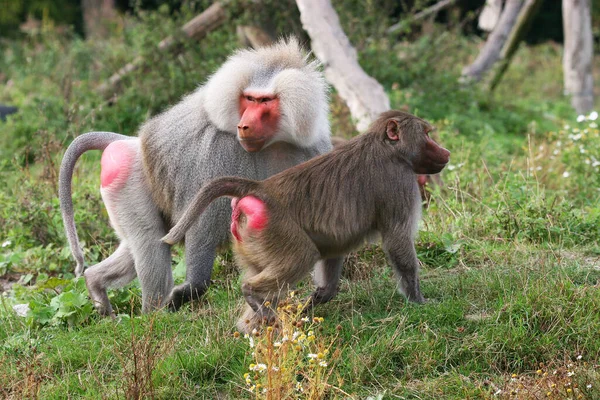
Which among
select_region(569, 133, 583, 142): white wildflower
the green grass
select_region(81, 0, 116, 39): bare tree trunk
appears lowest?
select_region(569, 133, 583, 142): white wildflower

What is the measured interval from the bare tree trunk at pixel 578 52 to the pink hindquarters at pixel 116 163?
7550 millimetres

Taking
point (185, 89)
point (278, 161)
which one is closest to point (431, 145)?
point (278, 161)

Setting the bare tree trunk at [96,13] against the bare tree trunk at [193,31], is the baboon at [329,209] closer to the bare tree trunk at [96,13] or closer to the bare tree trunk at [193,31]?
the bare tree trunk at [193,31]

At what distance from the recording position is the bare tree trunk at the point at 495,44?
1024cm

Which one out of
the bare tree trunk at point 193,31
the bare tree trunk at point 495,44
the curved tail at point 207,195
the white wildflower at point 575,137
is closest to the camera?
the curved tail at point 207,195

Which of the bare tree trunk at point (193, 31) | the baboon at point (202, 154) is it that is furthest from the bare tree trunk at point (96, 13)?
the baboon at point (202, 154)

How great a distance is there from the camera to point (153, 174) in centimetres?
439

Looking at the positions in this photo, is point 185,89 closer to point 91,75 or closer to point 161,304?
point 91,75

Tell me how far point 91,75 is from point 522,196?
21.9 ft

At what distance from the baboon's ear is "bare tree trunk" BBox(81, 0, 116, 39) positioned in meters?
13.4

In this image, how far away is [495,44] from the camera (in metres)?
10.4

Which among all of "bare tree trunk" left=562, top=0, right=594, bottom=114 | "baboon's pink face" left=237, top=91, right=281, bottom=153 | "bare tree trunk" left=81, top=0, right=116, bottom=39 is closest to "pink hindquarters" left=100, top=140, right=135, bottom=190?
"baboon's pink face" left=237, top=91, right=281, bottom=153

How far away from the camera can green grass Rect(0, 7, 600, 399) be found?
135 inches

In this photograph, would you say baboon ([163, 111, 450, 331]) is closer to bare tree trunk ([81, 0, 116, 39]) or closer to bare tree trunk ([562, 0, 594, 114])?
bare tree trunk ([562, 0, 594, 114])
